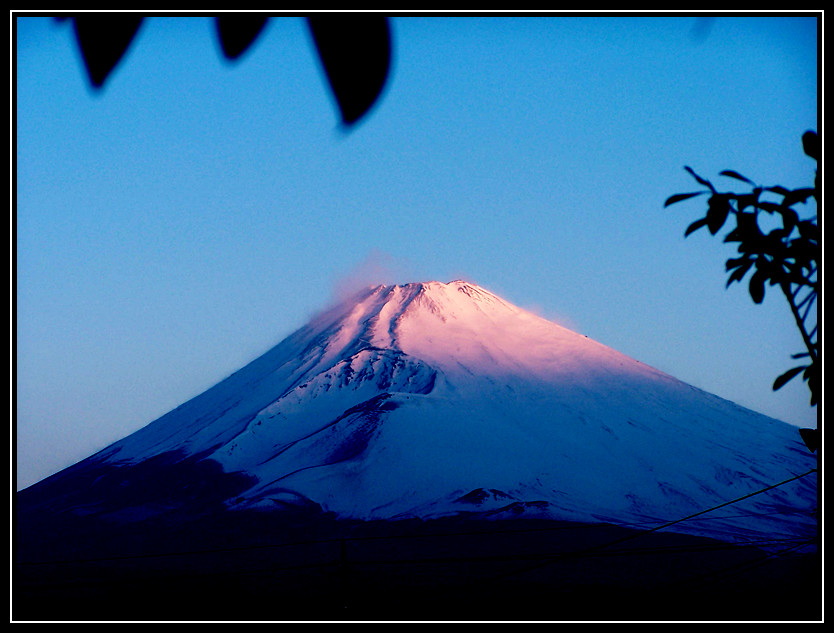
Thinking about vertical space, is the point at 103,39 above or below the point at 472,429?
above

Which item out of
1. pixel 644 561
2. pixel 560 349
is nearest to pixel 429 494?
pixel 644 561

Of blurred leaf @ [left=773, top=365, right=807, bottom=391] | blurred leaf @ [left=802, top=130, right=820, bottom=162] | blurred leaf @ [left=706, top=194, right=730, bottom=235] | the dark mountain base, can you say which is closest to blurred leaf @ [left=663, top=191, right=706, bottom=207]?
blurred leaf @ [left=706, top=194, right=730, bottom=235]

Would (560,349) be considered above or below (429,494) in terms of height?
above

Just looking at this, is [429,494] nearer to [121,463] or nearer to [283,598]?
[283,598]

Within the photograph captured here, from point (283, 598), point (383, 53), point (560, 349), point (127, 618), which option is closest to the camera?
point (383, 53)

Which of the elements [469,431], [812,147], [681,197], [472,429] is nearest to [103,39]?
[681,197]

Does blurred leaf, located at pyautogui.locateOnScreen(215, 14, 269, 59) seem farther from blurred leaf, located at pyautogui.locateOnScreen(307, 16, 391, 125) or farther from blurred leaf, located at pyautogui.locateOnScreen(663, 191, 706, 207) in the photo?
blurred leaf, located at pyautogui.locateOnScreen(663, 191, 706, 207)

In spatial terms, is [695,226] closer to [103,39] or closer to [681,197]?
[681,197]
